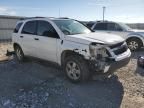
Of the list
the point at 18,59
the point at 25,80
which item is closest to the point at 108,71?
the point at 25,80

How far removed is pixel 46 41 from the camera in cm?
661

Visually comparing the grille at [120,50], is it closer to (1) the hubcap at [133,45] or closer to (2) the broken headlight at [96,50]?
(2) the broken headlight at [96,50]

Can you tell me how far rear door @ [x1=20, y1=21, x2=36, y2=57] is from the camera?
7367mm

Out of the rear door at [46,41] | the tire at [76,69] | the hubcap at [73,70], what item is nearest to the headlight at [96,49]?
the tire at [76,69]

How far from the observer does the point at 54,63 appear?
257 inches

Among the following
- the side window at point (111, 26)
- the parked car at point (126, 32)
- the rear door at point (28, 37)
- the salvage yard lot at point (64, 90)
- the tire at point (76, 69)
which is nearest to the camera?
the salvage yard lot at point (64, 90)

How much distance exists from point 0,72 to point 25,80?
1.41m

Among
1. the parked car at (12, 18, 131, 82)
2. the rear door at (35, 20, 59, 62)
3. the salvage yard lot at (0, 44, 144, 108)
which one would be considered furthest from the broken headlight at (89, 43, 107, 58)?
the rear door at (35, 20, 59, 62)

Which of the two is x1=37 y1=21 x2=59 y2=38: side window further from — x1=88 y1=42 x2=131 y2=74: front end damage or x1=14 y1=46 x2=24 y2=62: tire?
x1=14 y1=46 x2=24 y2=62: tire

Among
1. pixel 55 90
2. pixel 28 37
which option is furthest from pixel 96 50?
pixel 28 37

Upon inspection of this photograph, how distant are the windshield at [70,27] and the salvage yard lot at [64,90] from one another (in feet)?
4.80

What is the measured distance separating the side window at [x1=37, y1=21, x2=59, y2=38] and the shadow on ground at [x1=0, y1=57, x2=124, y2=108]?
4.31 ft

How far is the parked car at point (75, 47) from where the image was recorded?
17.7 feet

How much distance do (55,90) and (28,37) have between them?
278cm
